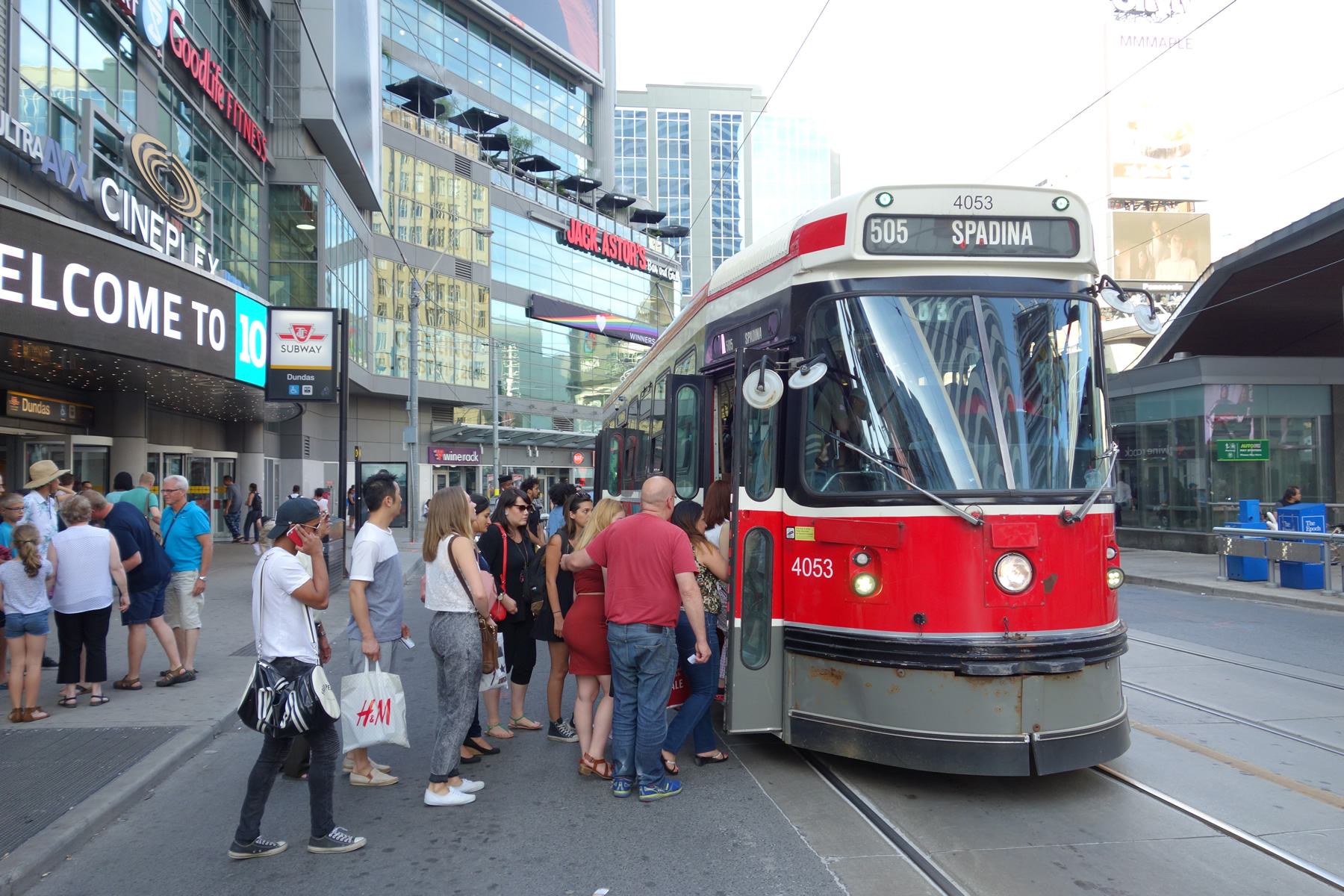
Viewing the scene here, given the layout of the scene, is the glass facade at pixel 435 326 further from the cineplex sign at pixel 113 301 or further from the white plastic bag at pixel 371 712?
the white plastic bag at pixel 371 712

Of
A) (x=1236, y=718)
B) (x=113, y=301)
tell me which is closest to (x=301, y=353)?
(x=113, y=301)

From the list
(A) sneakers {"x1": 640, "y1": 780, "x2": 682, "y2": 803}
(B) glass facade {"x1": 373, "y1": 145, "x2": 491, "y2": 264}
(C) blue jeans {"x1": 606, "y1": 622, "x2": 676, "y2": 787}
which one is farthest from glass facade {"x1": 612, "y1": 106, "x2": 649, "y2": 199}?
(A) sneakers {"x1": 640, "y1": 780, "x2": 682, "y2": 803}

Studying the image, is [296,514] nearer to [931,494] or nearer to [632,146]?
[931,494]

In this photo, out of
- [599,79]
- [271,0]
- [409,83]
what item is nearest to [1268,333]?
[271,0]

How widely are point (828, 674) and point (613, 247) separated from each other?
179 feet

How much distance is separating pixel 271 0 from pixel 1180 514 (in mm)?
28875

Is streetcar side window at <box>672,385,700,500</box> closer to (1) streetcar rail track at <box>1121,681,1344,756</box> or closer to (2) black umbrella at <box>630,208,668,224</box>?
(1) streetcar rail track at <box>1121,681,1344,756</box>

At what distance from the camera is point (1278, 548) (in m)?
14.7

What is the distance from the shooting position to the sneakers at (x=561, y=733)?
6.62 m

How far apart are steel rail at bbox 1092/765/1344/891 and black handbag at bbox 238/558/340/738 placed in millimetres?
4359

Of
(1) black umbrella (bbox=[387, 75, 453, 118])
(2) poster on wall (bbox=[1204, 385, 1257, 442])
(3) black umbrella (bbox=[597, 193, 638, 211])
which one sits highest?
(1) black umbrella (bbox=[387, 75, 453, 118])

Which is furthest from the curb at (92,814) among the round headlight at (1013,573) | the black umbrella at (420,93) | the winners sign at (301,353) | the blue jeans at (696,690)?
the black umbrella at (420,93)

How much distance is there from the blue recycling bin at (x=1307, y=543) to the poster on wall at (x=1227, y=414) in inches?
197

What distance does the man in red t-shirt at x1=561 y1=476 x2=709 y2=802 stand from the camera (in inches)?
207
